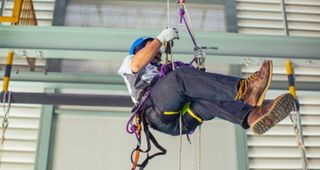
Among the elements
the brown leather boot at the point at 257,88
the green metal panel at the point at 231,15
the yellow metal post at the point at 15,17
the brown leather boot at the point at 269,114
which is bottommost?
the brown leather boot at the point at 269,114

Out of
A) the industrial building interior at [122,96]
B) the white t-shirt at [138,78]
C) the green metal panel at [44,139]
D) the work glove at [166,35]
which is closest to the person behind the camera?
the work glove at [166,35]

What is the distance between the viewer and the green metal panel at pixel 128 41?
3.67 metres

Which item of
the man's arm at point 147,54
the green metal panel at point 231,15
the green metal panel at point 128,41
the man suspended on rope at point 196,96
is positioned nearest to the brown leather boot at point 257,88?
the man suspended on rope at point 196,96

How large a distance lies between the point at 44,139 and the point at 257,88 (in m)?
3.73

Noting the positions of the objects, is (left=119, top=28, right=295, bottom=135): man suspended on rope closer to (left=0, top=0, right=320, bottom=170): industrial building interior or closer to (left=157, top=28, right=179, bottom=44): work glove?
(left=157, top=28, right=179, bottom=44): work glove

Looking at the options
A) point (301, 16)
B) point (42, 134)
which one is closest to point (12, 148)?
point (42, 134)

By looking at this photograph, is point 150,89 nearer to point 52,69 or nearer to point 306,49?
→ point 306,49

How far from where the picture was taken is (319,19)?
6352 millimetres

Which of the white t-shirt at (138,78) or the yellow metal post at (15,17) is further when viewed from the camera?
the yellow metal post at (15,17)

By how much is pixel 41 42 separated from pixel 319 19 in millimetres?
4709

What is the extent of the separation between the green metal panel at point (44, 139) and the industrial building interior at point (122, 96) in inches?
0.5

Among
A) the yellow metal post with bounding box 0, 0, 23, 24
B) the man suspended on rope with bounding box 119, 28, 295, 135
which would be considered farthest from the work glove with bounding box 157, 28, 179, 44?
the yellow metal post with bounding box 0, 0, 23, 24

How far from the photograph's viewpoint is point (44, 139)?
5340 millimetres

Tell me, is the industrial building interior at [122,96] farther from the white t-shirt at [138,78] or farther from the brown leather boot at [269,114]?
the brown leather boot at [269,114]
